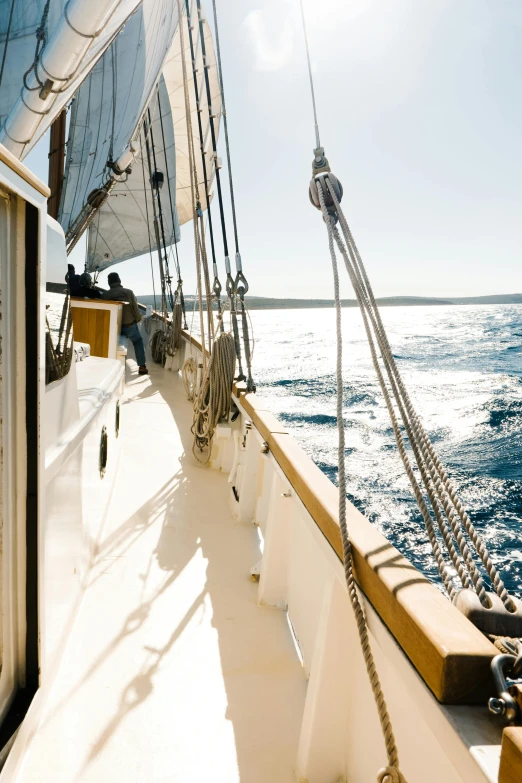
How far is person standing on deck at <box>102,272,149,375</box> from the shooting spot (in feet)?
18.7

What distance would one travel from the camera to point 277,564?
1.76 m

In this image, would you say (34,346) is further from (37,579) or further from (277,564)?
(277,564)

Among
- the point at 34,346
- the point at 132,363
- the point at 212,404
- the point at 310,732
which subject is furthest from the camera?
the point at 132,363

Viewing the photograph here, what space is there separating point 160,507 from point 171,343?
4597 millimetres

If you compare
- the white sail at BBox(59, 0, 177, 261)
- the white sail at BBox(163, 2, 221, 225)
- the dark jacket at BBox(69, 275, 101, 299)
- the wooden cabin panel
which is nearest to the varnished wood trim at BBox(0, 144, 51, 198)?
the wooden cabin panel

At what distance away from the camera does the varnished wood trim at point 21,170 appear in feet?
2.67

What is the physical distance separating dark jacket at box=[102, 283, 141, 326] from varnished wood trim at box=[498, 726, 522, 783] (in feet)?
18.2

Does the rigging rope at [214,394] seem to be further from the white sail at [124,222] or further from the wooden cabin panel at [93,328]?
the white sail at [124,222]

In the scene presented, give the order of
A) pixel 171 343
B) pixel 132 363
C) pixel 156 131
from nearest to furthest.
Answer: pixel 171 343 < pixel 132 363 < pixel 156 131

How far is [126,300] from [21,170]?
5.07m

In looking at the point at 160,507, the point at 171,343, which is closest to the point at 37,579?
the point at 160,507

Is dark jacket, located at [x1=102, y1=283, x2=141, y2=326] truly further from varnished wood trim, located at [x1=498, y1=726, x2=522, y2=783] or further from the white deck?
varnished wood trim, located at [x1=498, y1=726, x2=522, y2=783]

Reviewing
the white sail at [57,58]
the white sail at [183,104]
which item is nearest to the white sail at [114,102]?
the white sail at [183,104]

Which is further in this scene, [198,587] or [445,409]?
[445,409]
